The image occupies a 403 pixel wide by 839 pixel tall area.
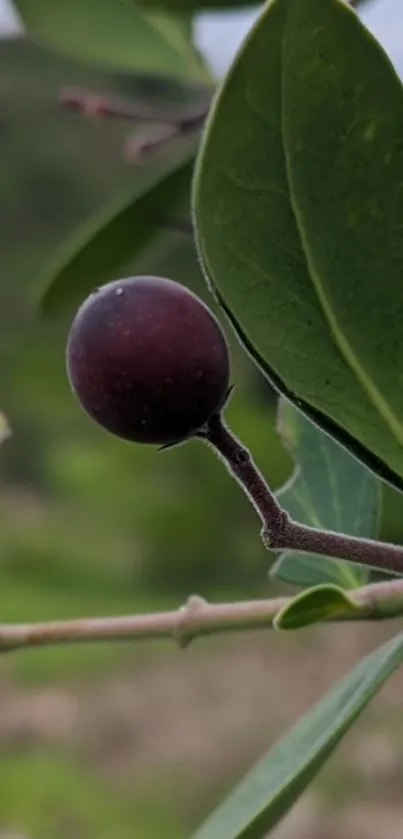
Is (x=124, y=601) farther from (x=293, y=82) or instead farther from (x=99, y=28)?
(x=293, y=82)

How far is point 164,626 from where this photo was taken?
66 cm

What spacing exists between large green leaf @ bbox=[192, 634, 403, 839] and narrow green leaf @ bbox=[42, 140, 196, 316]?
448 mm

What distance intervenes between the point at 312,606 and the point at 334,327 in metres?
0.11

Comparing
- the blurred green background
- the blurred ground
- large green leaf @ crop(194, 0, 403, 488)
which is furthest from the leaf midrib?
the blurred ground

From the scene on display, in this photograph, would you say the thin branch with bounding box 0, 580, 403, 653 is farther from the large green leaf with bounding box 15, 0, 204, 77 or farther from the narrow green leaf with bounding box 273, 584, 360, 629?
the large green leaf with bounding box 15, 0, 204, 77

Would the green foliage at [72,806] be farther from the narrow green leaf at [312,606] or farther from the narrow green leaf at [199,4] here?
the narrow green leaf at [312,606]

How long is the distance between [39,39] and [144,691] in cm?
217

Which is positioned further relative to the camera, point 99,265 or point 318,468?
point 99,265

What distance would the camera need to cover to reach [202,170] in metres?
0.39

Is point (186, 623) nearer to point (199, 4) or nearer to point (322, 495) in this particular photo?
point (322, 495)

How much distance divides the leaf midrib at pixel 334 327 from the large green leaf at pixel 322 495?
26 cm

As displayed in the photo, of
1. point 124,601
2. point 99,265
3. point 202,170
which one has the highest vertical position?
point 202,170

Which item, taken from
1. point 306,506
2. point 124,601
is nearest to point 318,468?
point 306,506

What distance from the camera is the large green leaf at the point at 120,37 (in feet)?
3.80
